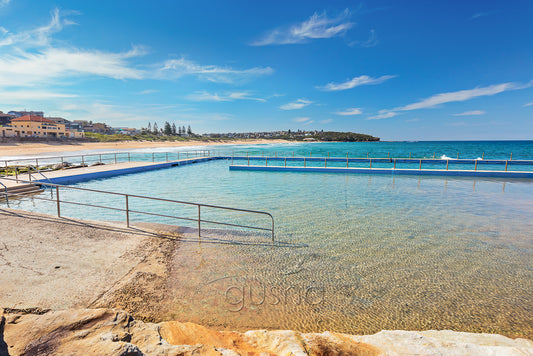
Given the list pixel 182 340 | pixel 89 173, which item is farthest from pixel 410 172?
pixel 89 173

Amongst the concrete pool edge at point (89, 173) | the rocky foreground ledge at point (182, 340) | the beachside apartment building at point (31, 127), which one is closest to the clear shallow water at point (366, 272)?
the rocky foreground ledge at point (182, 340)

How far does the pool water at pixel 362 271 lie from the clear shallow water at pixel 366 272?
0.06 ft

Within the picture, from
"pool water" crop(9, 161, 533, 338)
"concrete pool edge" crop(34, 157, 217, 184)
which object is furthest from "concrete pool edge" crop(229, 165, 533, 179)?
"pool water" crop(9, 161, 533, 338)

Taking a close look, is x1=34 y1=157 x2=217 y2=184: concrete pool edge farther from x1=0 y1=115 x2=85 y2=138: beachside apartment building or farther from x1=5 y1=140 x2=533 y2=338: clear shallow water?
x1=0 y1=115 x2=85 y2=138: beachside apartment building

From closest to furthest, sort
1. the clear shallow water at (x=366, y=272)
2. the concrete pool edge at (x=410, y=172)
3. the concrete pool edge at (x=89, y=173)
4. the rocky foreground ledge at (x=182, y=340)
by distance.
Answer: the rocky foreground ledge at (x=182, y=340), the clear shallow water at (x=366, y=272), the concrete pool edge at (x=89, y=173), the concrete pool edge at (x=410, y=172)

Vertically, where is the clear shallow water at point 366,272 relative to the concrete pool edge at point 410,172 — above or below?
below

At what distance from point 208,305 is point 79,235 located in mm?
3590

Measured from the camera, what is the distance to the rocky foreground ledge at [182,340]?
2043 mm

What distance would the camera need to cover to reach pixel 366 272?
15.3 ft

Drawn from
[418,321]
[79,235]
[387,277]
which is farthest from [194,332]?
[79,235]

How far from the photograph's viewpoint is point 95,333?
7.66 feet

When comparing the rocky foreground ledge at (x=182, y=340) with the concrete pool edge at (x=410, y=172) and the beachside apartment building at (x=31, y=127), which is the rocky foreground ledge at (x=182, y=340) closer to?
the concrete pool edge at (x=410, y=172)

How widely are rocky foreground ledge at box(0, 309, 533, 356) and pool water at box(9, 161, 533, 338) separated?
500 mm

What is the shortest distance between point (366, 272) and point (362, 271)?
0.22ft
